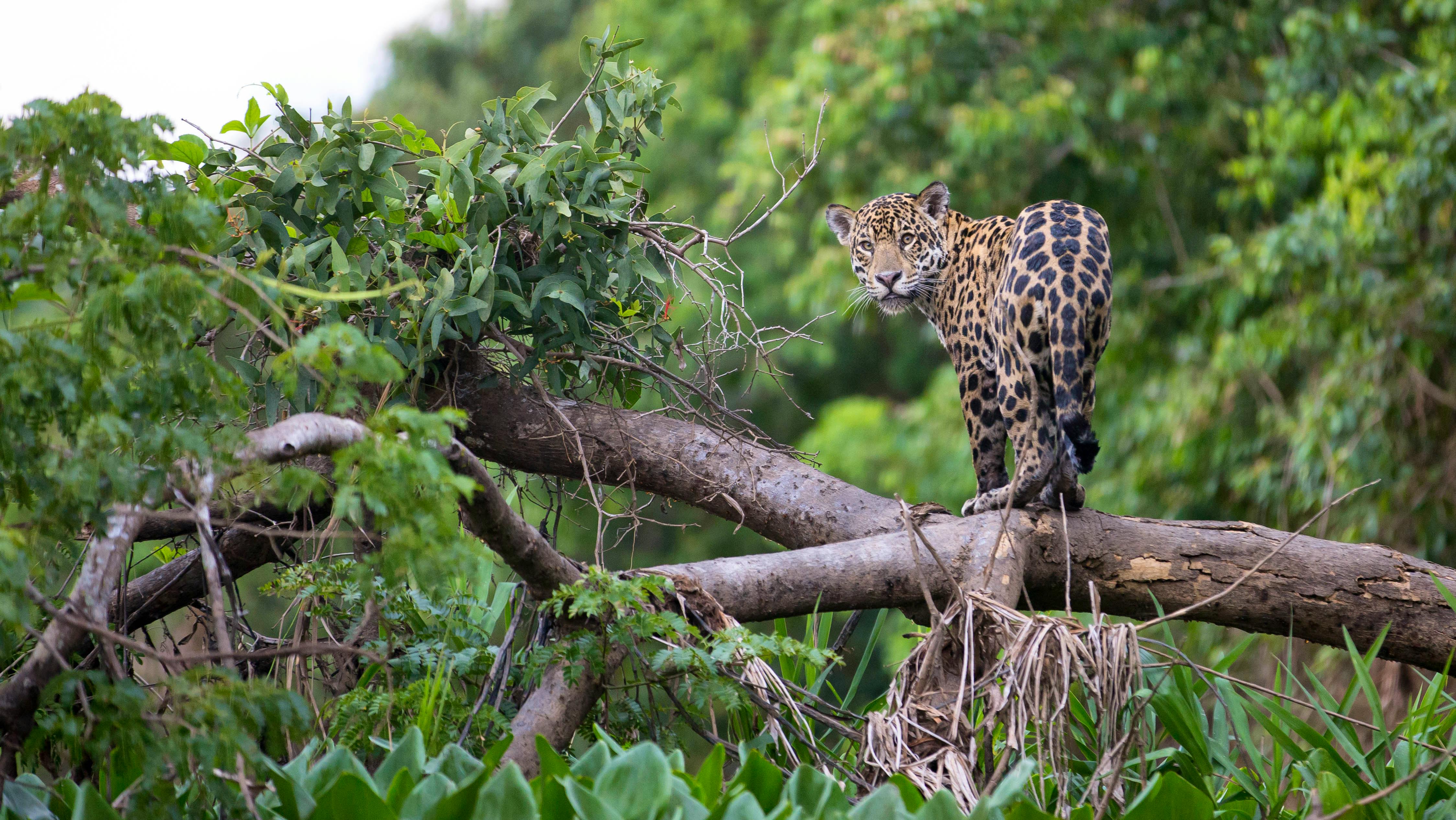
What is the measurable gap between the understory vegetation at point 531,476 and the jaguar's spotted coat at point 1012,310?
26.6 inches

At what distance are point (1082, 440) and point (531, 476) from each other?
2.11 metres

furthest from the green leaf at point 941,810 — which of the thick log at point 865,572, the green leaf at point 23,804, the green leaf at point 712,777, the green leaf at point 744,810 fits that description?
the green leaf at point 23,804

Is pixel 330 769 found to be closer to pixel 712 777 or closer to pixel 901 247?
pixel 712 777

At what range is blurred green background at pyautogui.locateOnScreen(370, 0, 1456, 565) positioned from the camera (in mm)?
6203

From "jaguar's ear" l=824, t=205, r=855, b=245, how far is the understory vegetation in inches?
32.1

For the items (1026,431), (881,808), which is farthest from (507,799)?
(1026,431)

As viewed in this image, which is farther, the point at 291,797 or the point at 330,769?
the point at 330,769

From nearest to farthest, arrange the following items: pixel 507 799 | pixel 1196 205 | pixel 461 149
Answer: pixel 507 799
pixel 461 149
pixel 1196 205

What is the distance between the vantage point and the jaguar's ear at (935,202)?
4.90 metres

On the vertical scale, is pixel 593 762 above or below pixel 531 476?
below

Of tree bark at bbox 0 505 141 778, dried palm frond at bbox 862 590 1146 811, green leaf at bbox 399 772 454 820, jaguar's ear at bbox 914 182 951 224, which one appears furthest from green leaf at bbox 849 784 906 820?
jaguar's ear at bbox 914 182 951 224

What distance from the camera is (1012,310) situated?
386 cm

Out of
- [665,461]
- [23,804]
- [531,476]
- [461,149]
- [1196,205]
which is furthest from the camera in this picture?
[1196,205]

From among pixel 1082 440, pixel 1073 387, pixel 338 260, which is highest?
pixel 338 260
